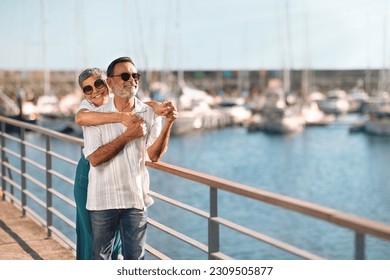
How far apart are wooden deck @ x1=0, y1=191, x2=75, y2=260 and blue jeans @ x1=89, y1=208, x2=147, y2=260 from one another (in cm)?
155

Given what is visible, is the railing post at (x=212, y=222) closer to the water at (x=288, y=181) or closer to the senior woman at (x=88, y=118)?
the senior woman at (x=88, y=118)

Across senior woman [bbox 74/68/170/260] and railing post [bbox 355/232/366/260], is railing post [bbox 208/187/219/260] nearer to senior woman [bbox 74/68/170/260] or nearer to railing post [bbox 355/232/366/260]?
senior woman [bbox 74/68/170/260]

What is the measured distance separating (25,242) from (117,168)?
90.6 inches

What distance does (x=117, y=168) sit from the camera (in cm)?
317

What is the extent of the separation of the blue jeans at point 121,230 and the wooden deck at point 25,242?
1.55 metres

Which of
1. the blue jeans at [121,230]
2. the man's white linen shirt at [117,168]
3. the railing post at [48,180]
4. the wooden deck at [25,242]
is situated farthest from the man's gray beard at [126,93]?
the railing post at [48,180]

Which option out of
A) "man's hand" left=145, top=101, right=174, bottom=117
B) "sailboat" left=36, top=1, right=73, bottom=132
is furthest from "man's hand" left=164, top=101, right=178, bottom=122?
"sailboat" left=36, top=1, right=73, bottom=132

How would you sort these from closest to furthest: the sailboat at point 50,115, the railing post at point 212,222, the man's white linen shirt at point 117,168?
the man's white linen shirt at point 117,168, the railing post at point 212,222, the sailboat at point 50,115

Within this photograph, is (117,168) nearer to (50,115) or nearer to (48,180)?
(48,180)

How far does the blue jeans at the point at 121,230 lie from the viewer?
321 centimetres

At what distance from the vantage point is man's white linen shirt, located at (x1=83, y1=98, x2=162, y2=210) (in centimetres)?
315

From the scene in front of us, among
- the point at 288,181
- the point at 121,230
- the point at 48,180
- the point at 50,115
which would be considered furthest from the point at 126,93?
the point at 50,115
